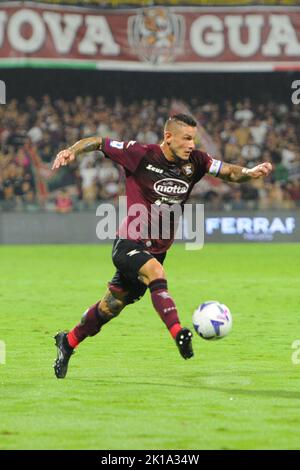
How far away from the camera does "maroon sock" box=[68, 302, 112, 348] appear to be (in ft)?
28.7

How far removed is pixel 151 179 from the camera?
8695 mm

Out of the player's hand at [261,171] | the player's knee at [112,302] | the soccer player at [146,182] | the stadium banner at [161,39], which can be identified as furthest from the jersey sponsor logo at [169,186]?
the stadium banner at [161,39]

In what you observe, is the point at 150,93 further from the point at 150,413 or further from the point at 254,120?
the point at 150,413

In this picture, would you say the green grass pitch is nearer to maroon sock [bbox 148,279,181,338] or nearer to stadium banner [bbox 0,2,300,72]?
maroon sock [bbox 148,279,181,338]

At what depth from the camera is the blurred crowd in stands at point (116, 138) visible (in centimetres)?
2620

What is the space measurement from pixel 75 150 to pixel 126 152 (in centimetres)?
51

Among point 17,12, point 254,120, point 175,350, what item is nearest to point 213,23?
point 254,120

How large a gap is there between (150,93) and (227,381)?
75.5 ft

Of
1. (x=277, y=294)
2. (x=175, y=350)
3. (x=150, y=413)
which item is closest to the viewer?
(x=150, y=413)

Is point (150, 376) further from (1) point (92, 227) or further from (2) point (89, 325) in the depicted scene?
(1) point (92, 227)

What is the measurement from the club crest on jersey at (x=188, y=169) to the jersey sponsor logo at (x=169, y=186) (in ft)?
0.26

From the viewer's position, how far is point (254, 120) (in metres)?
29.4

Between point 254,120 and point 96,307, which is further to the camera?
point 254,120

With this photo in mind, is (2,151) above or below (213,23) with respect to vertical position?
below
